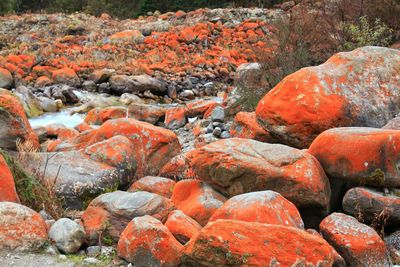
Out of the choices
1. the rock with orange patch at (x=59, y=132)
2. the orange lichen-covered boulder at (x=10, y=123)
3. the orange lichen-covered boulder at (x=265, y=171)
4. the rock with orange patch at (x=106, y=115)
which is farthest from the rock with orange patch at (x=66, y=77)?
the orange lichen-covered boulder at (x=265, y=171)

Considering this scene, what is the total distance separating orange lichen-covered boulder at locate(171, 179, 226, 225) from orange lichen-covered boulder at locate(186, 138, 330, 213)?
0.38 ft

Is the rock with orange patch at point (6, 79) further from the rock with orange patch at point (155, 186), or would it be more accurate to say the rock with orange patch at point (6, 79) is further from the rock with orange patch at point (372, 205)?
the rock with orange patch at point (372, 205)

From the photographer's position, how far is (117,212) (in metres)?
5.59

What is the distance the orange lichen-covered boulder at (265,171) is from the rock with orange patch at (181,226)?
0.78 metres

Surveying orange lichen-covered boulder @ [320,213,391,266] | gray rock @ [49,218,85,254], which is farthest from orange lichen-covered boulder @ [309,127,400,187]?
gray rock @ [49,218,85,254]

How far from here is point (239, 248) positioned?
428cm

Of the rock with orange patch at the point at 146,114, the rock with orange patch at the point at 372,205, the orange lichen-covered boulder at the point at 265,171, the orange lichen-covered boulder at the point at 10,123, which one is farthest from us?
the rock with orange patch at the point at 146,114

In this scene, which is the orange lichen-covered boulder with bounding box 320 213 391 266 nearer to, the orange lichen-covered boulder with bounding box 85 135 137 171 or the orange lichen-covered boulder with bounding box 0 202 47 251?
the orange lichen-covered boulder with bounding box 0 202 47 251

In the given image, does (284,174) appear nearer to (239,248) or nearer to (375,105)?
(239,248)

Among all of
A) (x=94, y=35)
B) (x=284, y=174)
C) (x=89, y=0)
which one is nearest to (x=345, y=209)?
(x=284, y=174)

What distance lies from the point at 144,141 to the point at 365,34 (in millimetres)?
5110

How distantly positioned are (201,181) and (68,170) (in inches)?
68.9

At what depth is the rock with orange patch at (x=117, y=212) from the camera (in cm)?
554

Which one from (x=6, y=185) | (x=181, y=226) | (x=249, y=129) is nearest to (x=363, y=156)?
(x=181, y=226)
